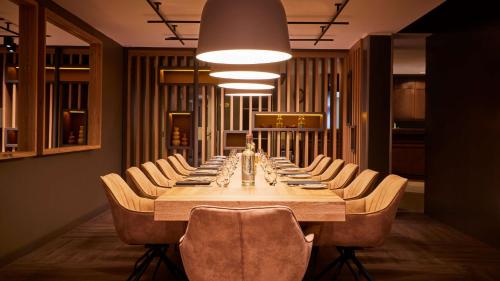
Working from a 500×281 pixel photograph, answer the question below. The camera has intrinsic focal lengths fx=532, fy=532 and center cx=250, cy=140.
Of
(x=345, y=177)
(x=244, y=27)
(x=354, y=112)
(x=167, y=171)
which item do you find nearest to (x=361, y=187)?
(x=345, y=177)

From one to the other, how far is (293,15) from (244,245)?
5150 mm

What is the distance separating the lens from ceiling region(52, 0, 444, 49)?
646cm

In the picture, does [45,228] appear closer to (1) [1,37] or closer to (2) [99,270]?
(2) [99,270]

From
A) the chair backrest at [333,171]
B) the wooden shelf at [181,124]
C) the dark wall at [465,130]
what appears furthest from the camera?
the wooden shelf at [181,124]

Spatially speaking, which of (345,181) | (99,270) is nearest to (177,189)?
(99,270)

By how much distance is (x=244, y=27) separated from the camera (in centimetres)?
282

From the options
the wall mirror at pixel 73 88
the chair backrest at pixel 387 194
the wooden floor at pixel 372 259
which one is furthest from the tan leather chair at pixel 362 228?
the wall mirror at pixel 73 88

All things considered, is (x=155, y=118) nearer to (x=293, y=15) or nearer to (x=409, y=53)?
(x=293, y=15)

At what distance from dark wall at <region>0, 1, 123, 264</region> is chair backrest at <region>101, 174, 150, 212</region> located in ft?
5.31

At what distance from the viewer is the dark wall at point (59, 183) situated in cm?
508

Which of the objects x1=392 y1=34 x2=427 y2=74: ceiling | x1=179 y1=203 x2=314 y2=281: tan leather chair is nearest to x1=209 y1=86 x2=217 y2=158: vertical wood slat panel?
x1=392 y1=34 x2=427 y2=74: ceiling

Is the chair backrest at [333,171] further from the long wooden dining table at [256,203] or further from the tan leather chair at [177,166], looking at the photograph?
the long wooden dining table at [256,203]

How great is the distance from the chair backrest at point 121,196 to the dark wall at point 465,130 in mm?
3739

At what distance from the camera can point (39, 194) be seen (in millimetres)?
5785
